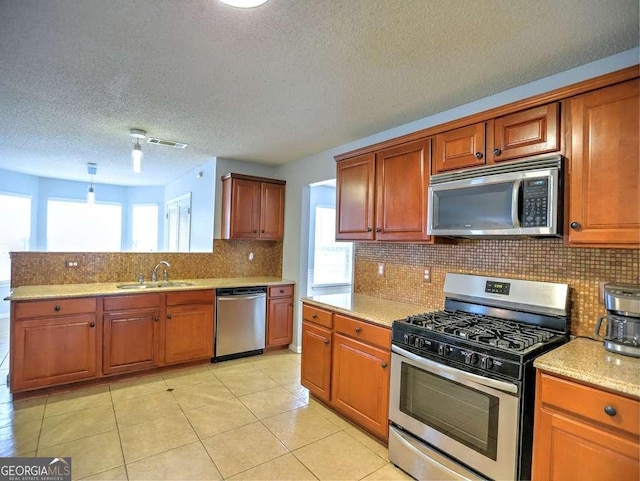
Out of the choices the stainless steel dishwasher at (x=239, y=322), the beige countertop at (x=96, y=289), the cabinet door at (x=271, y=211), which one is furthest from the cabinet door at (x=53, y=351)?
the cabinet door at (x=271, y=211)

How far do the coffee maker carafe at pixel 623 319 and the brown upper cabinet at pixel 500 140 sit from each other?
2.57 feet

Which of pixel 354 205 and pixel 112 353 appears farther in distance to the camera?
pixel 112 353

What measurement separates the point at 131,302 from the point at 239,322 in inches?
45.8

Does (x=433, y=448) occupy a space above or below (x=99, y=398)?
above

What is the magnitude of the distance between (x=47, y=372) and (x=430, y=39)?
151 inches

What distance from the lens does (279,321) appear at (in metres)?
4.30

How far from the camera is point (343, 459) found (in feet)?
7.23

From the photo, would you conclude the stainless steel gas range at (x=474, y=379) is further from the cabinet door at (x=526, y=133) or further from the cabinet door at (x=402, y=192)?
the cabinet door at (x=526, y=133)

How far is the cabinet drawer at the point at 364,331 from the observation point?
2285 mm

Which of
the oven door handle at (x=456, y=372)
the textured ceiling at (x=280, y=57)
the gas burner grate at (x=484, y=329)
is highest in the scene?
the textured ceiling at (x=280, y=57)

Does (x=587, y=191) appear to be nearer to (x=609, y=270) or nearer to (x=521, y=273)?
(x=609, y=270)

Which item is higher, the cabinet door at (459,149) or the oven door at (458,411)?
the cabinet door at (459,149)

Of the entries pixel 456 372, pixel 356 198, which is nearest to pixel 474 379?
pixel 456 372

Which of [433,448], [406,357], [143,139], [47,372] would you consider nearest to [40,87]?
[143,139]
